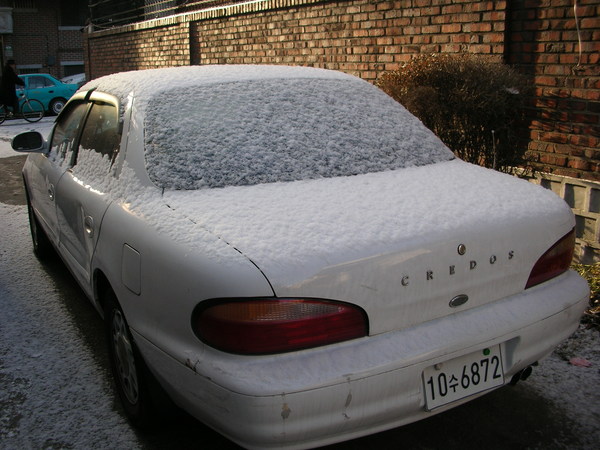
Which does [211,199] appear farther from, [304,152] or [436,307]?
[436,307]

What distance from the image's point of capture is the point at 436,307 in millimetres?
2336

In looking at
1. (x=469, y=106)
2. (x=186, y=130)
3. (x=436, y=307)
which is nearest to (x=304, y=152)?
(x=186, y=130)

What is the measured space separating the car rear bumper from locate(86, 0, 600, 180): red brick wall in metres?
3.30

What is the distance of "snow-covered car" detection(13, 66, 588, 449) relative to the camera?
2.11 meters

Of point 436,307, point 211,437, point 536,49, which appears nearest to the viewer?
point 436,307

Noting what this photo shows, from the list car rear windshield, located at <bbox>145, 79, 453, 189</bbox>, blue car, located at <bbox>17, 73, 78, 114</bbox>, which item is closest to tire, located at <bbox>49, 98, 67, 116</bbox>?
blue car, located at <bbox>17, 73, 78, 114</bbox>

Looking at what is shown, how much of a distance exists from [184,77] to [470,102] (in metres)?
2.77

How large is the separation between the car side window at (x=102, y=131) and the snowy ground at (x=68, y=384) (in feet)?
3.81

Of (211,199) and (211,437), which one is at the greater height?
(211,199)

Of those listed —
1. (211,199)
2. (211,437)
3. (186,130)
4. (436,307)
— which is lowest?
(211,437)

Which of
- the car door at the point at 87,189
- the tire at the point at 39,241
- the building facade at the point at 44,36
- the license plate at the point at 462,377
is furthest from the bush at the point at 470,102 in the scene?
the building facade at the point at 44,36

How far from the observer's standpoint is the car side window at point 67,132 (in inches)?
155

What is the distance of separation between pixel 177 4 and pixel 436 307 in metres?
12.4

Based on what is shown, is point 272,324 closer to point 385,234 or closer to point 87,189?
point 385,234
